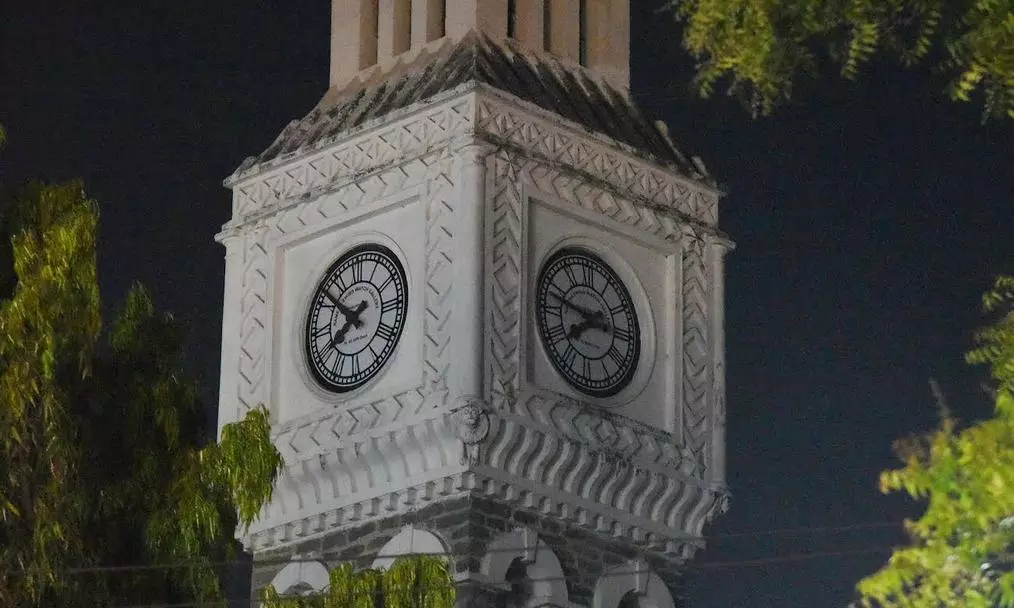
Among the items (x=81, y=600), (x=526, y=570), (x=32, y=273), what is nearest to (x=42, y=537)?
(x=81, y=600)

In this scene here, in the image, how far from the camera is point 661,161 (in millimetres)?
37062

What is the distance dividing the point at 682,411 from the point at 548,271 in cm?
282

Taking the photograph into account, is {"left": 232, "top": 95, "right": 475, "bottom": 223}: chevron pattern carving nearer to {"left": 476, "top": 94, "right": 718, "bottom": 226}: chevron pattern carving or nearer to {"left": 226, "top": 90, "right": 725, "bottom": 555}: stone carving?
{"left": 226, "top": 90, "right": 725, "bottom": 555}: stone carving

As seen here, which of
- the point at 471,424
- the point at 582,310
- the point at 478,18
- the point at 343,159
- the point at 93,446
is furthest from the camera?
the point at 478,18

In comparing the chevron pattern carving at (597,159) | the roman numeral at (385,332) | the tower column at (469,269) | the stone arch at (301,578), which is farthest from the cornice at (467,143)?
the stone arch at (301,578)

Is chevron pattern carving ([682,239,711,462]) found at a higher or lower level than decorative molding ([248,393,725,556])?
higher

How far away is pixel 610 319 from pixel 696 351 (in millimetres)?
1717

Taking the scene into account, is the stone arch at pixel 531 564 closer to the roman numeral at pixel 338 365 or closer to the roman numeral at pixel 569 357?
the roman numeral at pixel 569 357

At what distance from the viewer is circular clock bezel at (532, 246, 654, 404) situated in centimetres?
3525

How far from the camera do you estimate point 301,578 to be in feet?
117

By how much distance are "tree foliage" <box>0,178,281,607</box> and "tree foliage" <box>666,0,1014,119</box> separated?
8.34 meters

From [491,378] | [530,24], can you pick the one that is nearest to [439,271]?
[491,378]

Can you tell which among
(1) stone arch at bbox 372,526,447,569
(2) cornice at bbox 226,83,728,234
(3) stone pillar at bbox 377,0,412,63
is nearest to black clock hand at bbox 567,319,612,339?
(2) cornice at bbox 226,83,728,234

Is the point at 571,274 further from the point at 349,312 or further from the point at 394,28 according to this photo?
the point at 394,28
